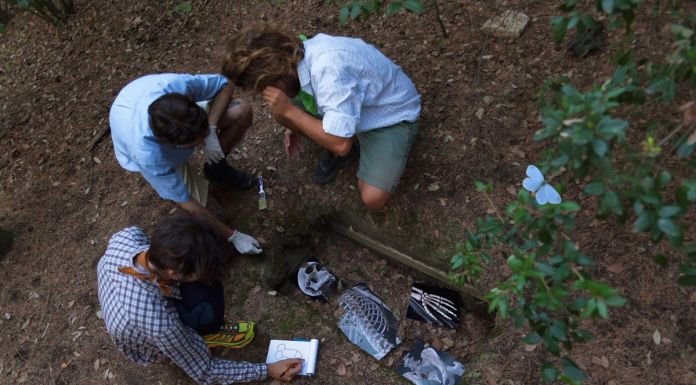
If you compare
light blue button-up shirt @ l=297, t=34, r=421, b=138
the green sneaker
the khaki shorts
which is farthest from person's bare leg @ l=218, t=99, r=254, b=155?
the green sneaker

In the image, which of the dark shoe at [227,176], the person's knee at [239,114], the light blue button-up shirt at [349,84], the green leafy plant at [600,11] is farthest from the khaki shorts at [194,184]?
the green leafy plant at [600,11]

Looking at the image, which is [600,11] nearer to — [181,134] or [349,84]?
[349,84]

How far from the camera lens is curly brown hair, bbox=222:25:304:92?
2.76 m

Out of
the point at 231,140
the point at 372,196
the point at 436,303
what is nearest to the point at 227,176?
the point at 231,140

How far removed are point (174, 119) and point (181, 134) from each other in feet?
0.30

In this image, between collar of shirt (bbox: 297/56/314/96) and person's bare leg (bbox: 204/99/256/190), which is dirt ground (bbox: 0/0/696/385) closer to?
person's bare leg (bbox: 204/99/256/190)

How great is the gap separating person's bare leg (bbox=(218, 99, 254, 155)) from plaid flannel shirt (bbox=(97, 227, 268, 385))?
1107 millimetres

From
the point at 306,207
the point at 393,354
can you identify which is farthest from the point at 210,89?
the point at 393,354

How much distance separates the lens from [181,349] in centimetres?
260

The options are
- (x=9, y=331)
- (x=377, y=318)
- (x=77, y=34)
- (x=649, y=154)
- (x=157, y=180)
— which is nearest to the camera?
(x=649, y=154)

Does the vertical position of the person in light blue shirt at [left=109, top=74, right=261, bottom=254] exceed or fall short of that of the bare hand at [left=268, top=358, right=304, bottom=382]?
it exceeds it

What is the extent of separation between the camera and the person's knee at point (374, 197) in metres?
3.33

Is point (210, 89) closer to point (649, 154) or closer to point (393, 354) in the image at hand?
point (393, 354)

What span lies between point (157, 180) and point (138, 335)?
0.98 meters
